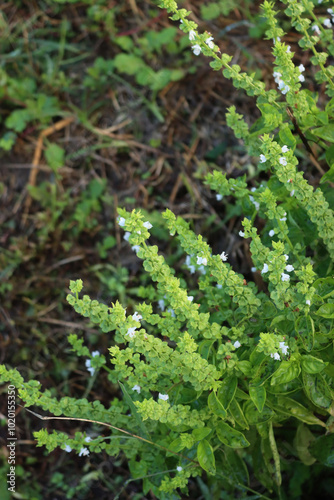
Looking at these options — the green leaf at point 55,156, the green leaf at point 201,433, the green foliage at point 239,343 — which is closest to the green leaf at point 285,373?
the green foliage at point 239,343

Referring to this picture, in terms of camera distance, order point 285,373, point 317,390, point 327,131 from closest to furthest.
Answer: point 285,373 < point 317,390 < point 327,131

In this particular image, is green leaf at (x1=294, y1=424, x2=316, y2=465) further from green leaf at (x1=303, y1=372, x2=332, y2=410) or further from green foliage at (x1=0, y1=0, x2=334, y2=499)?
green leaf at (x1=303, y1=372, x2=332, y2=410)

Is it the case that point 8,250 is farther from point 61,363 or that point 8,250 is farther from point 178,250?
point 178,250

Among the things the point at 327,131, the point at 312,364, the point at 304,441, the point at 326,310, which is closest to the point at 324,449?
the point at 304,441

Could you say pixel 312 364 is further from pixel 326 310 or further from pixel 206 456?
pixel 206 456

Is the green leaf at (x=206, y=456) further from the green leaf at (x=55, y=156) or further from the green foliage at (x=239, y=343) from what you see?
the green leaf at (x=55, y=156)

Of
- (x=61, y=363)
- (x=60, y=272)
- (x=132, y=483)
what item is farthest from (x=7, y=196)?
(x=132, y=483)

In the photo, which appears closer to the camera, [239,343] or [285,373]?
[285,373]
